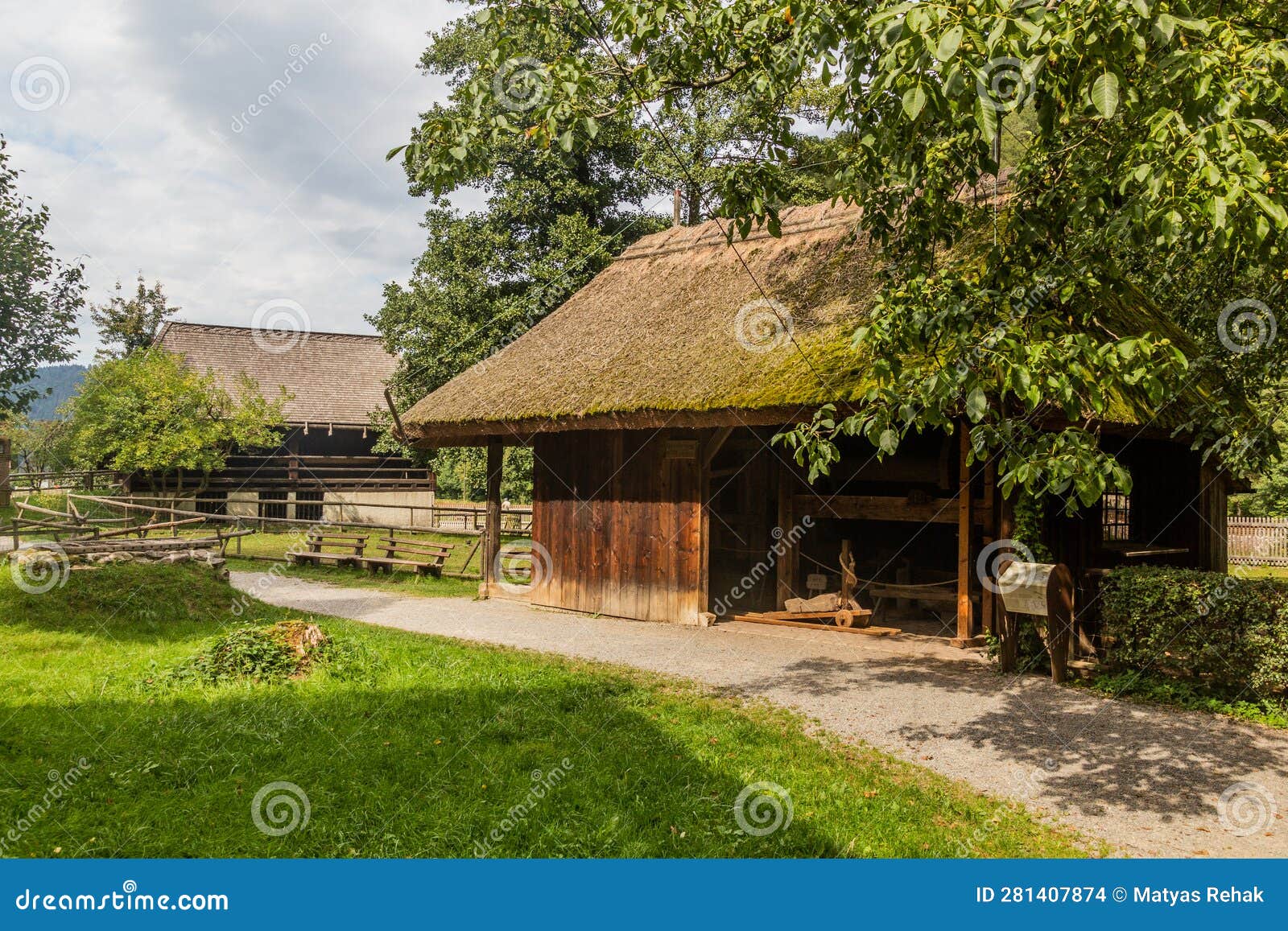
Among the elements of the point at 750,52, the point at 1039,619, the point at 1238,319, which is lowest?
the point at 1039,619

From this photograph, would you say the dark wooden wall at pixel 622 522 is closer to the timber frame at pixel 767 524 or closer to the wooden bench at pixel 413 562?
the timber frame at pixel 767 524

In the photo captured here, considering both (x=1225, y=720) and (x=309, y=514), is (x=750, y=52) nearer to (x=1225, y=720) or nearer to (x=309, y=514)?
(x=1225, y=720)

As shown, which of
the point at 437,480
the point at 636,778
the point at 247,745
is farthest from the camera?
the point at 437,480

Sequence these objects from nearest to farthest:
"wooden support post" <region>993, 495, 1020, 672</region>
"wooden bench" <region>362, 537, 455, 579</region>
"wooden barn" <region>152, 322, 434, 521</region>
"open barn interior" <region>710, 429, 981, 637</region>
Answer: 1. "wooden support post" <region>993, 495, 1020, 672</region>
2. "open barn interior" <region>710, 429, 981, 637</region>
3. "wooden bench" <region>362, 537, 455, 579</region>
4. "wooden barn" <region>152, 322, 434, 521</region>

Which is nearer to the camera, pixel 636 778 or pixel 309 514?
pixel 636 778

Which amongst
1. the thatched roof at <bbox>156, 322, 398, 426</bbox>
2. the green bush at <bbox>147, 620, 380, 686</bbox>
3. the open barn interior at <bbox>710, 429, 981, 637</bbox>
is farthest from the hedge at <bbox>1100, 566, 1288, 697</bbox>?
the thatched roof at <bbox>156, 322, 398, 426</bbox>

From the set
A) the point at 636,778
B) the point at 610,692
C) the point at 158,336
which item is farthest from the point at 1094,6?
the point at 158,336

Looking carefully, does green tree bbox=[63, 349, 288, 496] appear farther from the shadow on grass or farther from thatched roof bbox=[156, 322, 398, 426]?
the shadow on grass

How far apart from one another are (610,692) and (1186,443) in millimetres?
7880

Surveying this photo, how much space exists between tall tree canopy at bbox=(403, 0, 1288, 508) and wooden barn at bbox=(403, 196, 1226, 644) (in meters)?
2.56

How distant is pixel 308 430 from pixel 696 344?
20448 mm

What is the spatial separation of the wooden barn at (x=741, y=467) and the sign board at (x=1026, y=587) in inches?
41.9

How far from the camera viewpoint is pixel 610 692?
6914 millimetres

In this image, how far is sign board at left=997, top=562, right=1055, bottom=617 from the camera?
7.19 m
